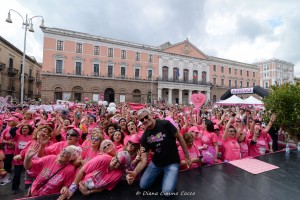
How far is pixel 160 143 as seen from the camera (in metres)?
2.69

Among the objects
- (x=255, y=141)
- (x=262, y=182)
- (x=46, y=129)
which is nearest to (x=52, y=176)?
(x=46, y=129)

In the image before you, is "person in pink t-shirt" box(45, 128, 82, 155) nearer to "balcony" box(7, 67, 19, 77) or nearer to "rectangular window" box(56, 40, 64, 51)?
"rectangular window" box(56, 40, 64, 51)

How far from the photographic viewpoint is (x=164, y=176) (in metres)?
2.62

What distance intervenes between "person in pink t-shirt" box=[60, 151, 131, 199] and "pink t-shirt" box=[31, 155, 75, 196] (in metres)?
0.28

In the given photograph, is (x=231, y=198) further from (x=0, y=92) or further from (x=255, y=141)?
(x=0, y=92)

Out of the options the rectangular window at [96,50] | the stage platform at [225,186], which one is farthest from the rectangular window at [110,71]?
the stage platform at [225,186]

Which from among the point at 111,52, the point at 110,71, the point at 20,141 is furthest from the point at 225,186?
the point at 111,52

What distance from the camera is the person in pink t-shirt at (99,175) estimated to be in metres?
2.22

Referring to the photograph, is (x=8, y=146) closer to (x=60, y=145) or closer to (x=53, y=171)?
(x=60, y=145)

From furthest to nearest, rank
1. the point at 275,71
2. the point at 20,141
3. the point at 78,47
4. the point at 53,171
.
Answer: the point at 275,71
the point at 78,47
the point at 20,141
the point at 53,171

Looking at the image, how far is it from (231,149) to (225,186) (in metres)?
1.40

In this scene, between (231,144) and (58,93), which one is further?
(58,93)

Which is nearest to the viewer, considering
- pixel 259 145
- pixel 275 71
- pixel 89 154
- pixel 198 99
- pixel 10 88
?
pixel 89 154

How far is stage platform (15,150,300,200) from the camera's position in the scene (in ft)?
7.51
